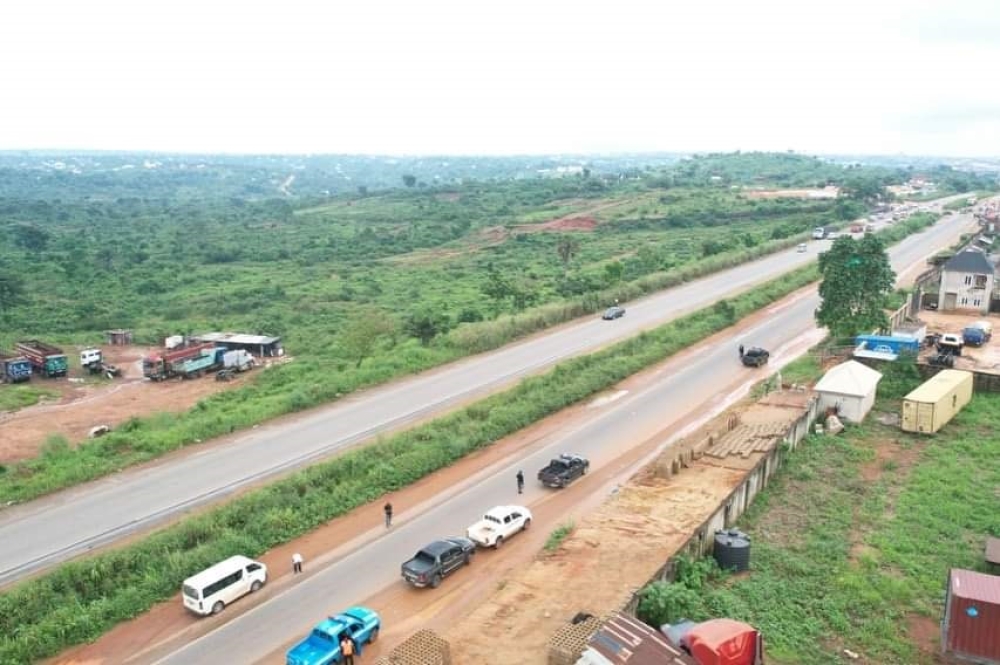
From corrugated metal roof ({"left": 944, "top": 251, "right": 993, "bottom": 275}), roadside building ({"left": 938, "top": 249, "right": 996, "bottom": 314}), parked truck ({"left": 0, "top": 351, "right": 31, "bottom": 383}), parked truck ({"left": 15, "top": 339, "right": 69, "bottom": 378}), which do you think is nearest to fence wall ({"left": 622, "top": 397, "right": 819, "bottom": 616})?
roadside building ({"left": 938, "top": 249, "right": 996, "bottom": 314})

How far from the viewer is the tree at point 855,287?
41281 mm

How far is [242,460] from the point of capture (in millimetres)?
28953

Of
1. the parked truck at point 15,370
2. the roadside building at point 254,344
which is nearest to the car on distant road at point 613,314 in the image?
the roadside building at point 254,344

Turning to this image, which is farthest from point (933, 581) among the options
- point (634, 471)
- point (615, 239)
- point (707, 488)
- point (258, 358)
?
point (615, 239)

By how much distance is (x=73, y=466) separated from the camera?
91.0 feet

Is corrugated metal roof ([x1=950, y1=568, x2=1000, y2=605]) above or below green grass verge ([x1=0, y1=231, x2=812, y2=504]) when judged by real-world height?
above

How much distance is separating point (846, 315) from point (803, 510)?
2090cm

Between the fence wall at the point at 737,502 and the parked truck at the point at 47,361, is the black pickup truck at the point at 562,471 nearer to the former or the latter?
the fence wall at the point at 737,502

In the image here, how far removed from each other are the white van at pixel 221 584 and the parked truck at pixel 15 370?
30038 millimetres

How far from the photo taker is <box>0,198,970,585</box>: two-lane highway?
23359 millimetres

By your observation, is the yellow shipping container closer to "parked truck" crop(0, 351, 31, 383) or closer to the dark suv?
the dark suv

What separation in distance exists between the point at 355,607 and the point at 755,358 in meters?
29.3

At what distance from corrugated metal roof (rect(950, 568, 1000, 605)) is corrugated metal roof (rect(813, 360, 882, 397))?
1468cm

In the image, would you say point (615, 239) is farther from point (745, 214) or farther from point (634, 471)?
point (634, 471)
